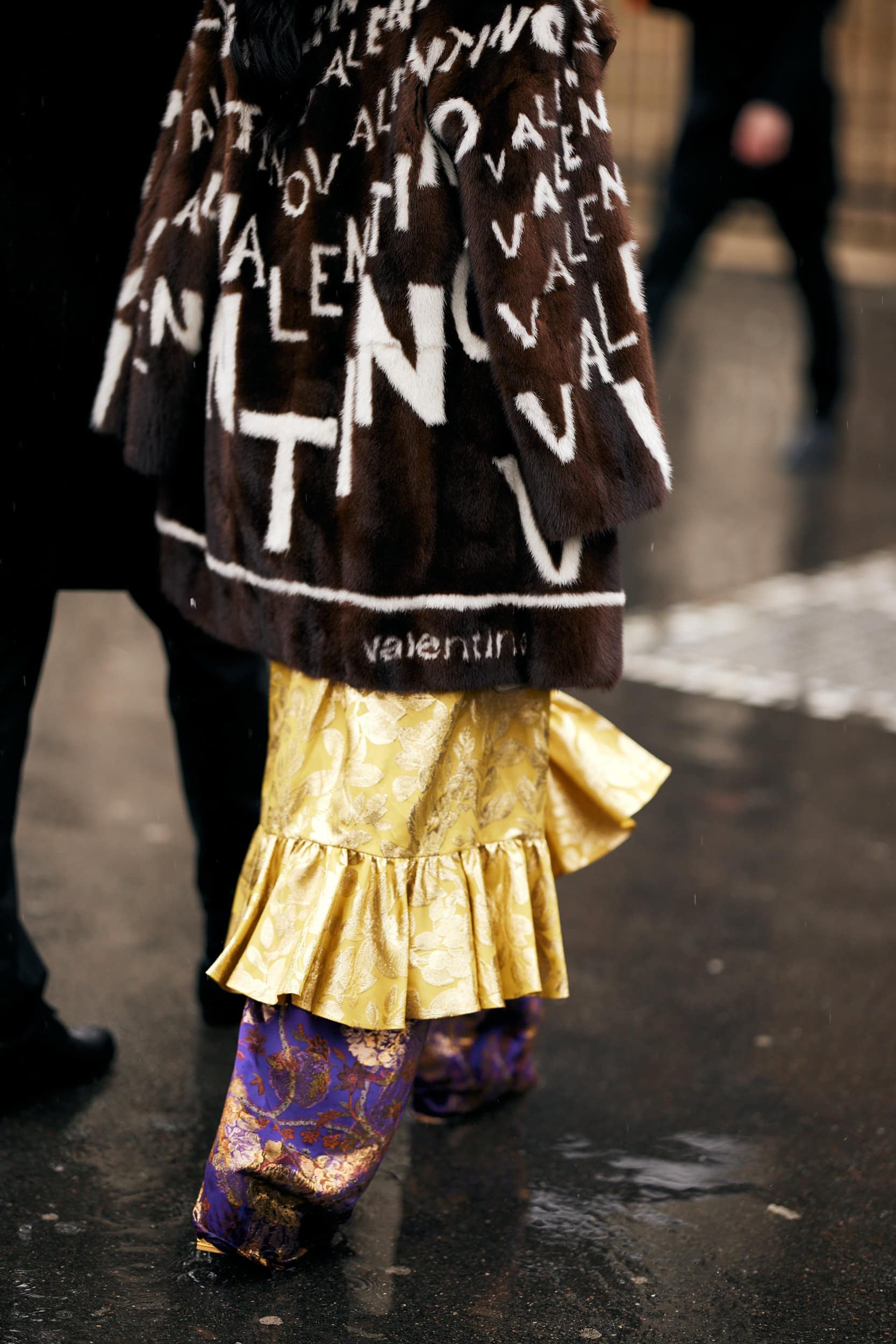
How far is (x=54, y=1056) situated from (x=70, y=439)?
973 millimetres

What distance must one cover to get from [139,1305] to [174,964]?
3.37ft

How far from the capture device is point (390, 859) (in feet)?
7.17

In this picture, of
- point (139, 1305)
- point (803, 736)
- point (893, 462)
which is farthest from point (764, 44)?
point (139, 1305)

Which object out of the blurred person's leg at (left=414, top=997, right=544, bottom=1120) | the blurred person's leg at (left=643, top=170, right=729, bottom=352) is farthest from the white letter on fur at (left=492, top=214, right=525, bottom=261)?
the blurred person's leg at (left=643, top=170, right=729, bottom=352)

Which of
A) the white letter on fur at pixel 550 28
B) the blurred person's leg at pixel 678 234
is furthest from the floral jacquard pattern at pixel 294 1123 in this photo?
the blurred person's leg at pixel 678 234

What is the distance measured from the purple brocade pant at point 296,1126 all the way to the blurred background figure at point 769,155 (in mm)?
5256

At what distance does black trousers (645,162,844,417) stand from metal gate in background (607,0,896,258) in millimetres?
4987

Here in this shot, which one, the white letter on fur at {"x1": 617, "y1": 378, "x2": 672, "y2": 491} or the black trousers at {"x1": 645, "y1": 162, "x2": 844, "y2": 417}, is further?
the black trousers at {"x1": 645, "y1": 162, "x2": 844, "y2": 417}

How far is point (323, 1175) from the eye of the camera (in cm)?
221

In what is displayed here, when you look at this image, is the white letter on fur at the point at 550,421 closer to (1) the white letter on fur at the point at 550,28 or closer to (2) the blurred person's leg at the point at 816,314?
(1) the white letter on fur at the point at 550,28

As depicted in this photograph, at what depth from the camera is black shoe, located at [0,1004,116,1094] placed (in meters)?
2.65

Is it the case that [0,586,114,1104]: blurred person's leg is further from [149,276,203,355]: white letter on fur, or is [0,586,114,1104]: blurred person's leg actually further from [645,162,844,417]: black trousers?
[645,162,844,417]: black trousers

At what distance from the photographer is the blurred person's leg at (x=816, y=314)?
24.3 ft

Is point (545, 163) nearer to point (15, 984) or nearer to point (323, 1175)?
point (323, 1175)
